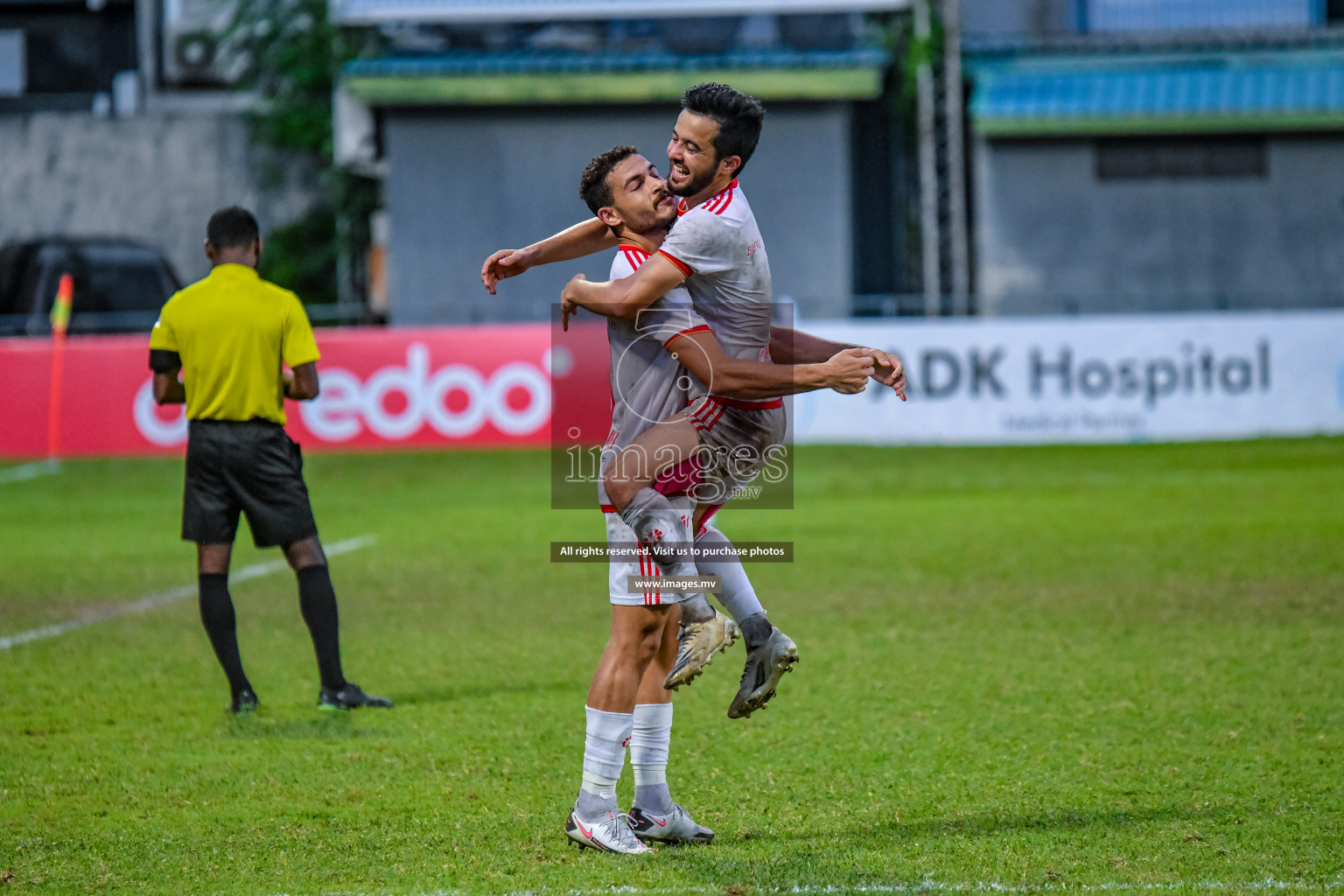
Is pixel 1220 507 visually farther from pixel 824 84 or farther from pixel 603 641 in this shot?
pixel 824 84

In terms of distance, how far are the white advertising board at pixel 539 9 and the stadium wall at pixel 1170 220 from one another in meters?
3.24

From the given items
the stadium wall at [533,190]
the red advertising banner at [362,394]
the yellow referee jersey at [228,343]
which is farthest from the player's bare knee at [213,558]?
the stadium wall at [533,190]

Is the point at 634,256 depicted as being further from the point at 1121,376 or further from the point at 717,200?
the point at 1121,376

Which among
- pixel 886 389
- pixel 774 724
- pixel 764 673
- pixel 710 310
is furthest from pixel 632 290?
pixel 886 389

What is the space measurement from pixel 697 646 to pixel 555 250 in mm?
1337

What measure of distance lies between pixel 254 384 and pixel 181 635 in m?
2.76

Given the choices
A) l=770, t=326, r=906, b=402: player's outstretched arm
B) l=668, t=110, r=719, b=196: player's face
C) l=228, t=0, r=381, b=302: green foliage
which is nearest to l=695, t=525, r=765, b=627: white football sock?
l=770, t=326, r=906, b=402: player's outstretched arm

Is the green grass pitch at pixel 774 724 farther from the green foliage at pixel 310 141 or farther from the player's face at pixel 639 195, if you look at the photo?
the green foliage at pixel 310 141

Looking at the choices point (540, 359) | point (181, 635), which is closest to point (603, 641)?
point (181, 635)

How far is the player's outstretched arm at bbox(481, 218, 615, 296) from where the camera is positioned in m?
5.21

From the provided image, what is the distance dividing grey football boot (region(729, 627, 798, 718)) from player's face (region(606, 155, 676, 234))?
129cm

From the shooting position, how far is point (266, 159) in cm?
3016

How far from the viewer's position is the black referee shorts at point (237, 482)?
283 inches

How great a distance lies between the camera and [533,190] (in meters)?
25.2
